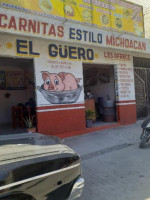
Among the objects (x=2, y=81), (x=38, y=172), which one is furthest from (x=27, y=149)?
(x=2, y=81)

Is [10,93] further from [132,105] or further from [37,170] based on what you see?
[37,170]

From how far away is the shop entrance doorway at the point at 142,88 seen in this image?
985 cm

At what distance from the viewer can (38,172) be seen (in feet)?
6.74

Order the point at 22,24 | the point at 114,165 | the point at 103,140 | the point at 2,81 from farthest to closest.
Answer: the point at 2,81 < the point at 103,140 < the point at 22,24 < the point at 114,165

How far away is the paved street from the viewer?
3.17 meters

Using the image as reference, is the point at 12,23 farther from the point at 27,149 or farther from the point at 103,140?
the point at 103,140

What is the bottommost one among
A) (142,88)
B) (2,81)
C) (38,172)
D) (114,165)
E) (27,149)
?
(114,165)

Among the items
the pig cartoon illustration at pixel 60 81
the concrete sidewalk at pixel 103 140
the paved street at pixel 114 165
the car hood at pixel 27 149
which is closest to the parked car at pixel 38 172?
the car hood at pixel 27 149

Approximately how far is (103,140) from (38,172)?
476 cm

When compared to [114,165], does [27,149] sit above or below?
above

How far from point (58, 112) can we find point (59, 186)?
4.63 m

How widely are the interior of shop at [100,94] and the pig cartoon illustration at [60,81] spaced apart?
62.4 inches

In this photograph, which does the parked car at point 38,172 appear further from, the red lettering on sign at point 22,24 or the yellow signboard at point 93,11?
the yellow signboard at point 93,11

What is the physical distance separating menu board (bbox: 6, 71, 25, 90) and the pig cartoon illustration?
4.88 meters
